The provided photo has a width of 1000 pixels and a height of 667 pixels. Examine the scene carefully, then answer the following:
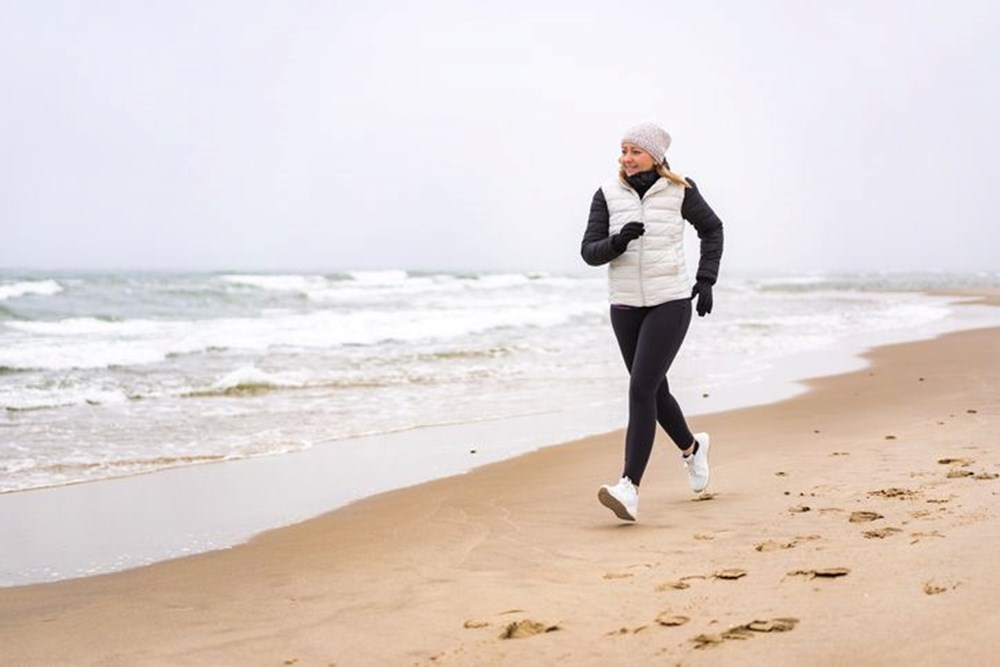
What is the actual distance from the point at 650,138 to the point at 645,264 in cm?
60

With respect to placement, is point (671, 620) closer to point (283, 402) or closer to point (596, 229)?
point (596, 229)

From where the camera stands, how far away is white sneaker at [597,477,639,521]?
4707mm

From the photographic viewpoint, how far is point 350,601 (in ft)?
12.2

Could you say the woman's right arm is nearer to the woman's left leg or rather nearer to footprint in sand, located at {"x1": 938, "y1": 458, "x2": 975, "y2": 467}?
the woman's left leg

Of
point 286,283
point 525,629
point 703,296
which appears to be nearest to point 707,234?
point 703,296

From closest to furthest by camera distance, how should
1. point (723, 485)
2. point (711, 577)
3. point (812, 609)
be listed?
1. point (812, 609)
2. point (711, 577)
3. point (723, 485)

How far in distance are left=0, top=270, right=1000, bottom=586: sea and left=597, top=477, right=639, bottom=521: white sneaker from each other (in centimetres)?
141

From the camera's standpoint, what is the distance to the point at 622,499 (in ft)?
15.5

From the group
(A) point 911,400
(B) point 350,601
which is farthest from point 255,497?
(A) point 911,400

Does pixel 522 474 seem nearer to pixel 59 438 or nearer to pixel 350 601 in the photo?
pixel 350 601

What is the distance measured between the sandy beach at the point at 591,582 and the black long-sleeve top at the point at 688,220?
1259mm

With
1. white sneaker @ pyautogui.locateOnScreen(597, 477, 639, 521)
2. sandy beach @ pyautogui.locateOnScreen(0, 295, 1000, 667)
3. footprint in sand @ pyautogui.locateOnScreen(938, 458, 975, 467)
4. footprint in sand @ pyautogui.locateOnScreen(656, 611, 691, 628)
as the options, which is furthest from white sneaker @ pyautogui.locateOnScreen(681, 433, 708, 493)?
footprint in sand @ pyautogui.locateOnScreen(656, 611, 691, 628)

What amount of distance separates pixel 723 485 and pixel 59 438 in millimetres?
5588

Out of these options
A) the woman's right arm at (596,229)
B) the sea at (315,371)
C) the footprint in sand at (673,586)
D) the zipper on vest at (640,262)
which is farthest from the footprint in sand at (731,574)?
the sea at (315,371)
